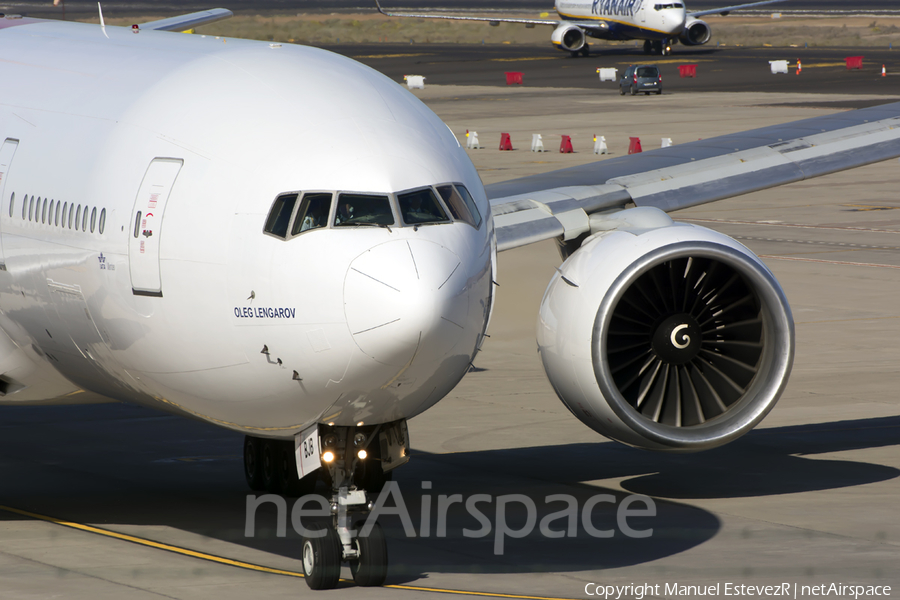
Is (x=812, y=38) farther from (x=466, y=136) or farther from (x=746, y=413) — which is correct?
(x=746, y=413)

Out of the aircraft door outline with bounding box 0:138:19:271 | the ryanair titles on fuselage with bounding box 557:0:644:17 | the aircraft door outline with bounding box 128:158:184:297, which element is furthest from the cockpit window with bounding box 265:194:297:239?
the ryanair titles on fuselage with bounding box 557:0:644:17

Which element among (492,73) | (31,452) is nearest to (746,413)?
(31,452)

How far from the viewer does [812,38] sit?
133 metres

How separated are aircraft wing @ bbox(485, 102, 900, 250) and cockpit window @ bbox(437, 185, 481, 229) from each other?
4208mm

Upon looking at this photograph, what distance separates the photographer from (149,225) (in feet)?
43.2

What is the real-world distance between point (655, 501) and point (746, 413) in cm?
186

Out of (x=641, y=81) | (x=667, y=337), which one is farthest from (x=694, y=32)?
(x=667, y=337)

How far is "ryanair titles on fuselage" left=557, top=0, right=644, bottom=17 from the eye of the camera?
103 metres

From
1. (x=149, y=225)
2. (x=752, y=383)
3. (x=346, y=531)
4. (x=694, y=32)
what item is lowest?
(x=346, y=531)

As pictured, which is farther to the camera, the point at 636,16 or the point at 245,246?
the point at 636,16

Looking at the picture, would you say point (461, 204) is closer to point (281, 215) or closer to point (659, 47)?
point (281, 215)

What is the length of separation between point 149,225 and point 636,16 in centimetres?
9368
